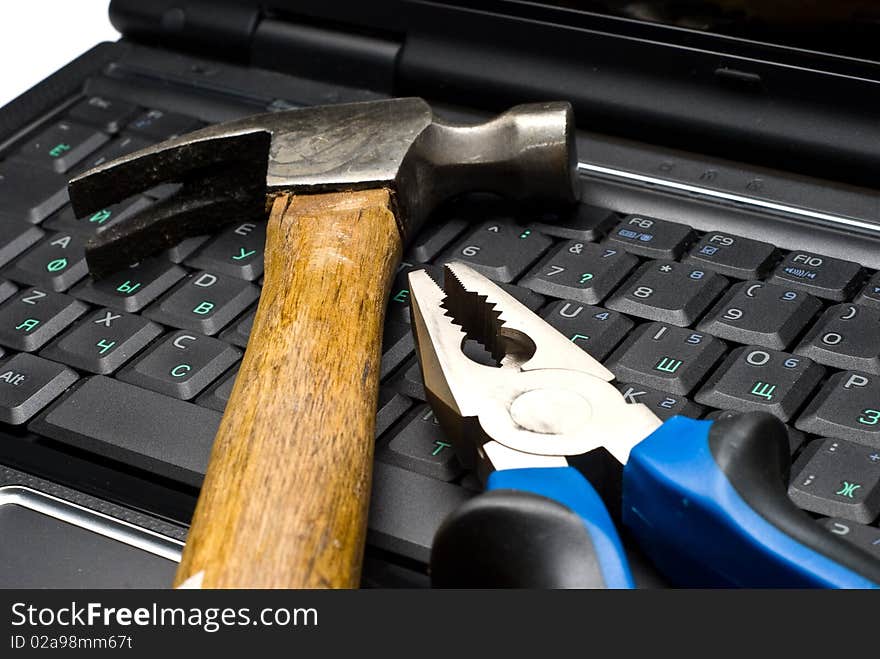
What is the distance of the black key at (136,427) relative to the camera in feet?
2.62

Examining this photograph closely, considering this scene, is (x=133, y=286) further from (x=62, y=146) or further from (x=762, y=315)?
(x=762, y=315)

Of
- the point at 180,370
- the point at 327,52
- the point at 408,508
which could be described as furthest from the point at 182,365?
the point at 327,52

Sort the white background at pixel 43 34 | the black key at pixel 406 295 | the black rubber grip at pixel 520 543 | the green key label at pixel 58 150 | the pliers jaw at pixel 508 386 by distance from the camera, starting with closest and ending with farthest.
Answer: the black rubber grip at pixel 520 543 → the pliers jaw at pixel 508 386 → the black key at pixel 406 295 → the green key label at pixel 58 150 → the white background at pixel 43 34

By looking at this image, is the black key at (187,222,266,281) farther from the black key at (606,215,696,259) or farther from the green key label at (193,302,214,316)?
the black key at (606,215,696,259)

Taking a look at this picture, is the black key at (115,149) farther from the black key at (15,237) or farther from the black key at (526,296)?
the black key at (526,296)

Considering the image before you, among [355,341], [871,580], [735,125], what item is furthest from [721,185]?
[871,580]

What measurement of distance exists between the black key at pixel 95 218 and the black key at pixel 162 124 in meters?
0.09

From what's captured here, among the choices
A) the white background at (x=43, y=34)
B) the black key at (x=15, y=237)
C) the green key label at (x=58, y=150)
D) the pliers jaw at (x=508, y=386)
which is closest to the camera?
the pliers jaw at (x=508, y=386)

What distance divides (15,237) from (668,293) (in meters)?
0.53

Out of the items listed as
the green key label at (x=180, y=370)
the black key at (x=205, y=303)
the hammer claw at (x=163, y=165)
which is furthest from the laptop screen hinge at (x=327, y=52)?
the green key label at (x=180, y=370)

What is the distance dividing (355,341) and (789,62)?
1.49 ft

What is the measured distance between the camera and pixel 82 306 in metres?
0.94

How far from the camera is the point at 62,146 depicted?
1.11m

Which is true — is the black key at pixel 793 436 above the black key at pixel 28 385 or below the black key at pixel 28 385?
below
